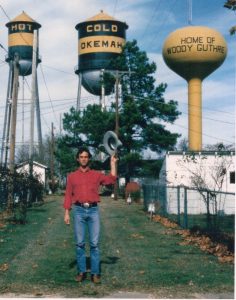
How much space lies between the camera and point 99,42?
4959 centimetres

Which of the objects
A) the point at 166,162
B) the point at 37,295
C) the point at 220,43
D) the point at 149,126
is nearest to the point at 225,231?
the point at 37,295

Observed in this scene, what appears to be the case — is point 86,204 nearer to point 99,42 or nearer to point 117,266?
point 117,266

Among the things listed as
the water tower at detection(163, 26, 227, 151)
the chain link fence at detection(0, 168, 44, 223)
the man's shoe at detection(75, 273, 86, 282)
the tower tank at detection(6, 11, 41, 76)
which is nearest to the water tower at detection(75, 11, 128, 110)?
the tower tank at detection(6, 11, 41, 76)

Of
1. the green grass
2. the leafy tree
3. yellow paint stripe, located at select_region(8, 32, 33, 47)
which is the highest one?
yellow paint stripe, located at select_region(8, 32, 33, 47)

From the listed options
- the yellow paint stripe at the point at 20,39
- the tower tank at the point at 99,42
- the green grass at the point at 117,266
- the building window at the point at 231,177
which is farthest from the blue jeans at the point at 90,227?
the yellow paint stripe at the point at 20,39

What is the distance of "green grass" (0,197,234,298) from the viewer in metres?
8.02

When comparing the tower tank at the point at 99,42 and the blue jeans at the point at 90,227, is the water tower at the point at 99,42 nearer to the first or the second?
the tower tank at the point at 99,42

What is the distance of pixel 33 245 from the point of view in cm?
1304

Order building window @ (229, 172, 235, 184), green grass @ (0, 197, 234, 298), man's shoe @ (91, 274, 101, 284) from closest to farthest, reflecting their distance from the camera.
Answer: green grass @ (0, 197, 234, 298), man's shoe @ (91, 274, 101, 284), building window @ (229, 172, 235, 184)

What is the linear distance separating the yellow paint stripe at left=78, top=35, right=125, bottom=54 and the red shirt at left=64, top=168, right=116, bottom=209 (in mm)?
41812

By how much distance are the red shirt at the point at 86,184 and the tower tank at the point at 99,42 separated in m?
40.3

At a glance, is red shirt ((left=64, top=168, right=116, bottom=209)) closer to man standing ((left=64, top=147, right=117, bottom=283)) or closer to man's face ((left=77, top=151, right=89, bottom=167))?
man standing ((left=64, top=147, right=117, bottom=283))

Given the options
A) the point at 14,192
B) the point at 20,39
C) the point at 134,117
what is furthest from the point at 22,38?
the point at 14,192

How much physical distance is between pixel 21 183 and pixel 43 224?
9560 mm
